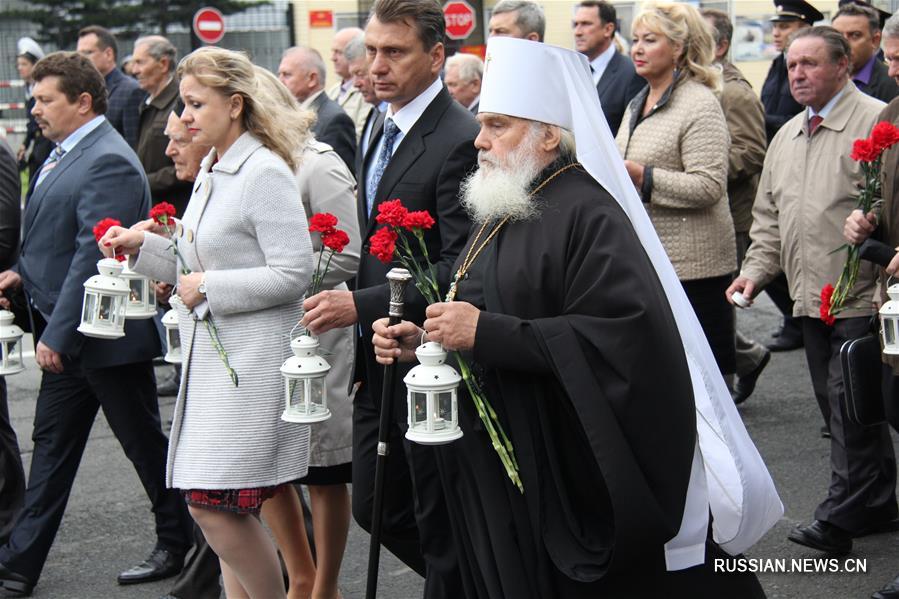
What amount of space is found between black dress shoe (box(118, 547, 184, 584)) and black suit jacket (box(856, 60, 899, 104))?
5.11m

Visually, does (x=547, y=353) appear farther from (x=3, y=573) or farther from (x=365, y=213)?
(x=3, y=573)

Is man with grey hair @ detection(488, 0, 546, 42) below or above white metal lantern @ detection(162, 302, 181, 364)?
above

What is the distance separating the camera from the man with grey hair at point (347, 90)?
29.2ft

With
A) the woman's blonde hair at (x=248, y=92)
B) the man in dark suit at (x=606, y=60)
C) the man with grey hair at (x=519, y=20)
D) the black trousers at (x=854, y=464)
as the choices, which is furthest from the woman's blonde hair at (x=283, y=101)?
the man in dark suit at (x=606, y=60)

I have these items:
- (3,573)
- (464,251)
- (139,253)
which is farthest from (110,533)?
(464,251)

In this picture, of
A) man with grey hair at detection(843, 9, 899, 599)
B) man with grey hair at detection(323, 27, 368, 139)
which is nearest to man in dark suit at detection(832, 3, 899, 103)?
man with grey hair at detection(843, 9, 899, 599)

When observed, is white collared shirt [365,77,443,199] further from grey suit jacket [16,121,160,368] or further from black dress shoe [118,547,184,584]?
black dress shoe [118,547,184,584]

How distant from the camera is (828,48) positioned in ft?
18.1

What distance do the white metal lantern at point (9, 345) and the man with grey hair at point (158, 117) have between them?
276cm

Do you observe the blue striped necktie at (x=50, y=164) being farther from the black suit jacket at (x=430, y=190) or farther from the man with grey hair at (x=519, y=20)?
the man with grey hair at (x=519, y=20)

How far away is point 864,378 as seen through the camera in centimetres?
483

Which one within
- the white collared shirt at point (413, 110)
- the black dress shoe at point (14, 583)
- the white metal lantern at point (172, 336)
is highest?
the white collared shirt at point (413, 110)

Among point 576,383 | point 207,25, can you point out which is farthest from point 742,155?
point 207,25

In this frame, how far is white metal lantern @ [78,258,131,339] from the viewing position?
475 cm
